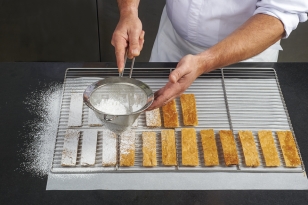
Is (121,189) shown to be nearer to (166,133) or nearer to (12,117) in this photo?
(166,133)

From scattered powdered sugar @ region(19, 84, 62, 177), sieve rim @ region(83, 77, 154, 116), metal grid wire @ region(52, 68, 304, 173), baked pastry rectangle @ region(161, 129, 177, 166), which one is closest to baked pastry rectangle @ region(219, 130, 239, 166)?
metal grid wire @ region(52, 68, 304, 173)

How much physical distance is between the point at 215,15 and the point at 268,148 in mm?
602

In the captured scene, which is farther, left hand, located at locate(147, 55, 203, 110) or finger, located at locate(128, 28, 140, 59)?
finger, located at locate(128, 28, 140, 59)

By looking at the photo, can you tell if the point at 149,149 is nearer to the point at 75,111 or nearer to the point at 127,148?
the point at 127,148

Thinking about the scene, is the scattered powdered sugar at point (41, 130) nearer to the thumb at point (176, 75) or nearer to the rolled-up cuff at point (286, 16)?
the thumb at point (176, 75)

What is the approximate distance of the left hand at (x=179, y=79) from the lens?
→ 1297 millimetres

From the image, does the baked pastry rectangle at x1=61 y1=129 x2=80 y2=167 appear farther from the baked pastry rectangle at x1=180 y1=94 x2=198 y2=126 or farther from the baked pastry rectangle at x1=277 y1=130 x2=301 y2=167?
the baked pastry rectangle at x1=277 y1=130 x2=301 y2=167

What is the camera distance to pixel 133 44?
1.42 meters

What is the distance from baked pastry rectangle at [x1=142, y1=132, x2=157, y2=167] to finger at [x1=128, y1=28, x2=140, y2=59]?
287 millimetres

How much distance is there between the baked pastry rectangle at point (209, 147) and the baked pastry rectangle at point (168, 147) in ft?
0.34

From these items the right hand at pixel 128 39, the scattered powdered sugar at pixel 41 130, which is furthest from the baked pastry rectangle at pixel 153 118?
the scattered powdered sugar at pixel 41 130

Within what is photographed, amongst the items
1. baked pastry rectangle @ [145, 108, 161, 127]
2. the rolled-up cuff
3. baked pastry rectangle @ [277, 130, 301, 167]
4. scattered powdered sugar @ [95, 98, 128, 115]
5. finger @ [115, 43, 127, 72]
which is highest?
the rolled-up cuff

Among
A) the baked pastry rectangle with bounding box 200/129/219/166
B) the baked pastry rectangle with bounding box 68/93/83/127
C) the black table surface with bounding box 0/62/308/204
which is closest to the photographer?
the black table surface with bounding box 0/62/308/204

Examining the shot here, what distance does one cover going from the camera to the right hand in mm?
1392
